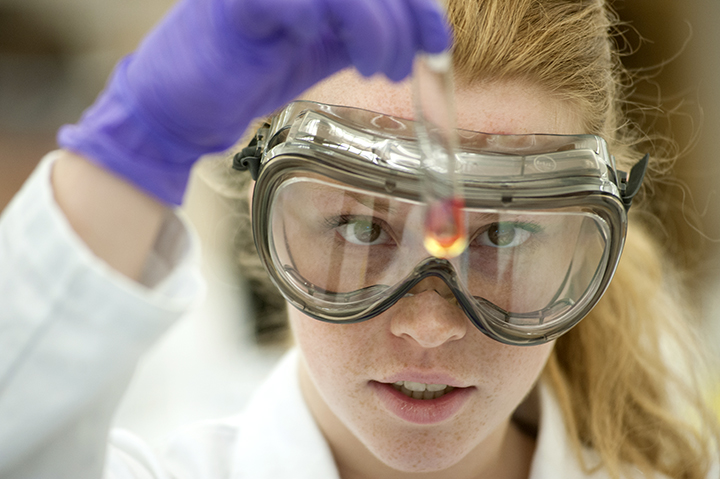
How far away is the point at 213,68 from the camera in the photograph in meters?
0.63

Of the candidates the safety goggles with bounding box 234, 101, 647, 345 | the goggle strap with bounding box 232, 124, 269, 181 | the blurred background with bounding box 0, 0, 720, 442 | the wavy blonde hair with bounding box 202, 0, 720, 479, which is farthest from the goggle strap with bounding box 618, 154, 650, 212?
the blurred background with bounding box 0, 0, 720, 442

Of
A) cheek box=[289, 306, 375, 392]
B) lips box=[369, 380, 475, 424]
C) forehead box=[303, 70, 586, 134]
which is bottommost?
lips box=[369, 380, 475, 424]

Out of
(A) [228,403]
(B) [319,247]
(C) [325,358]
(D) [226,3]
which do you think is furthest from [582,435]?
(A) [228,403]

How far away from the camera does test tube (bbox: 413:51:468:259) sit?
0.62 meters

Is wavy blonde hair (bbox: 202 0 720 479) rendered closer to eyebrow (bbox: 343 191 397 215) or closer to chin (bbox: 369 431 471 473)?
eyebrow (bbox: 343 191 397 215)

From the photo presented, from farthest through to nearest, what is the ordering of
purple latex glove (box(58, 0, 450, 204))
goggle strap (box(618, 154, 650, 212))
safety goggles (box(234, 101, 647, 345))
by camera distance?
1. goggle strap (box(618, 154, 650, 212))
2. safety goggles (box(234, 101, 647, 345))
3. purple latex glove (box(58, 0, 450, 204))

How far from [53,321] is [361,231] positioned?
42 centimetres

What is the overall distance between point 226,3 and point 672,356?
1.47 metres

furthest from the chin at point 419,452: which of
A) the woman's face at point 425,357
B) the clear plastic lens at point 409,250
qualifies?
the clear plastic lens at point 409,250

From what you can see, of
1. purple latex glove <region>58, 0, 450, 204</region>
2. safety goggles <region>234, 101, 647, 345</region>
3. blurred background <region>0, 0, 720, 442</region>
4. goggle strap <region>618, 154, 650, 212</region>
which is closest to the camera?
purple latex glove <region>58, 0, 450, 204</region>

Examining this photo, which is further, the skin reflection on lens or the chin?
the chin

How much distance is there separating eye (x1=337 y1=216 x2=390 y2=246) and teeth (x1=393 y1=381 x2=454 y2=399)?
236 millimetres

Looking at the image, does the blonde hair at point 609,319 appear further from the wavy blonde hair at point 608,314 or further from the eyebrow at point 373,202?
the eyebrow at point 373,202

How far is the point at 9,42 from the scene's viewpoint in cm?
354
